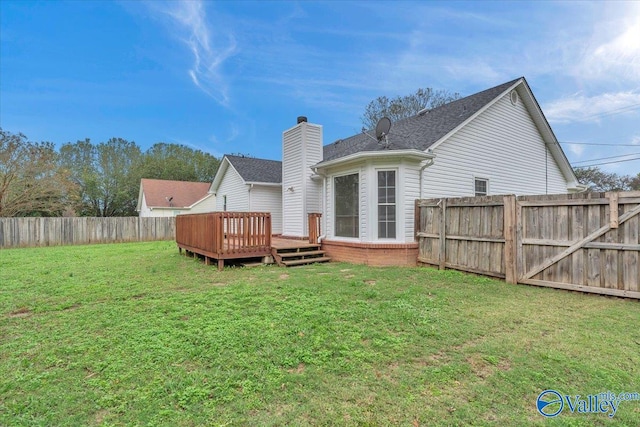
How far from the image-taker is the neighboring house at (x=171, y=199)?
26.2 metres

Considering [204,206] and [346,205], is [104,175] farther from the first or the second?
[346,205]

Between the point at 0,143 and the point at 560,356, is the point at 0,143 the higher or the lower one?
the higher one

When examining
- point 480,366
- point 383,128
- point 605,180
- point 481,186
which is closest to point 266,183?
point 383,128

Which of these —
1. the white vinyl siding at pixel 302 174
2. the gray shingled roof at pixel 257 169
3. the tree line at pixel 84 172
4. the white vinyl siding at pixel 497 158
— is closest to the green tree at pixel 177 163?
the tree line at pixel 84 172

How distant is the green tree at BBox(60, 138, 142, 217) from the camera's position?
1236 inches

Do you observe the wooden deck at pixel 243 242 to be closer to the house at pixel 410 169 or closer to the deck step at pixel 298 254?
the deck step at pixel 298 254

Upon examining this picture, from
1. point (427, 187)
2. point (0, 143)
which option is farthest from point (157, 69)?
point (427, 187)

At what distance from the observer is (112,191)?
3266 centimetres

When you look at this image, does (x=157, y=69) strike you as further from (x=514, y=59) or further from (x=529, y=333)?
(x=529, y=333)

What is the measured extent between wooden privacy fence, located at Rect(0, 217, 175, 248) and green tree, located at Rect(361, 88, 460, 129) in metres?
17.7

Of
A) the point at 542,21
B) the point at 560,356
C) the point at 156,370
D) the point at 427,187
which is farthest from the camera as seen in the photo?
the point at 542,21

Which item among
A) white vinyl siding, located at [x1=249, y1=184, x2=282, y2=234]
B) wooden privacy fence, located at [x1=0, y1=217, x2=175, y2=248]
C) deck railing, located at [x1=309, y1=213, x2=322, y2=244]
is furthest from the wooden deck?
wooden privacy fence, located at [x1=0, y1=217, x2=175, y2=248]

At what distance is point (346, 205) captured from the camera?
9.09 m

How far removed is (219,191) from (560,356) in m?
16.5
